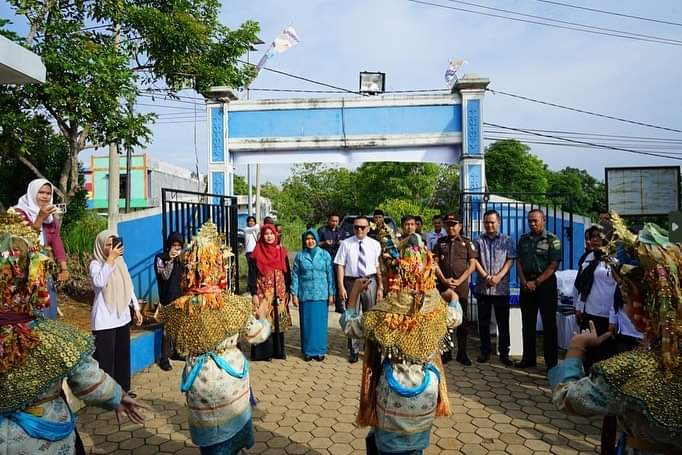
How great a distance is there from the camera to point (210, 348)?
281 cm

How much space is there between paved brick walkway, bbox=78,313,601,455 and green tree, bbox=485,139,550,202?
26.1m

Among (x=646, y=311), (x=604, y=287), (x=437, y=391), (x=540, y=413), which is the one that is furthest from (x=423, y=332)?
(x=604, y=287)

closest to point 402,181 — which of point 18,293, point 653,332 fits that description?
point 653,332

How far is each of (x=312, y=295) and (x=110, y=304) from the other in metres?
2.35

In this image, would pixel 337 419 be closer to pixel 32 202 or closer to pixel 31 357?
pixel 31 357

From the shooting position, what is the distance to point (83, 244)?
9.16m

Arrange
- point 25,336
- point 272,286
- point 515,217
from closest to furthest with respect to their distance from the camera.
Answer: point 25,336
point 272,286
point 515,217

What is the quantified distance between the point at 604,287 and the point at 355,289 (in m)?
2.74

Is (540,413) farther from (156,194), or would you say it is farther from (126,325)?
(156,194)

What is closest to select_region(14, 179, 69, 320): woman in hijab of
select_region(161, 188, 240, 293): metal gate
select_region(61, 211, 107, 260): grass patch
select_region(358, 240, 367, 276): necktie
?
select_region(161, 188, 240, 293): metal gate

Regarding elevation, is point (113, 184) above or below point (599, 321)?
above

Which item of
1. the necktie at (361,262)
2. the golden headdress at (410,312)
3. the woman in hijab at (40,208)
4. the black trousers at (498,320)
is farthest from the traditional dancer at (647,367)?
the necktie at (361,262)

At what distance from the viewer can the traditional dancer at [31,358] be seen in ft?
6.30

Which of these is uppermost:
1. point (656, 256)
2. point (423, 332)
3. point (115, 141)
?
point (115, 141)
